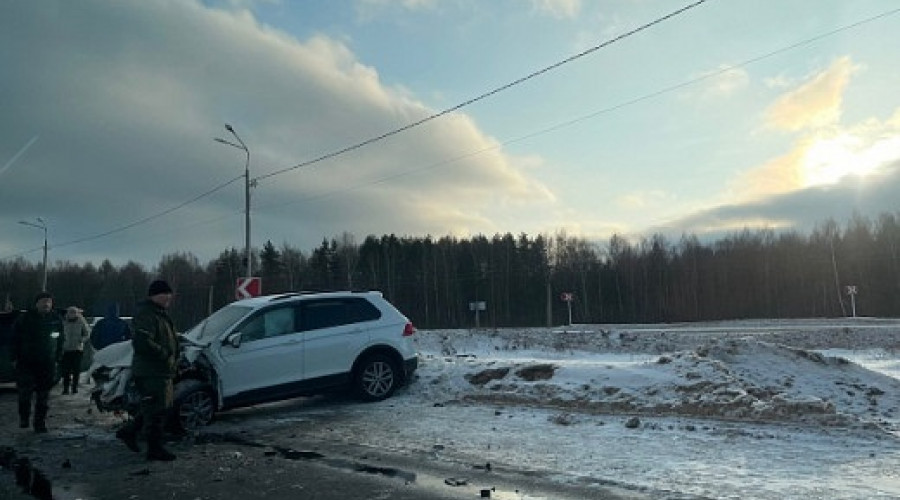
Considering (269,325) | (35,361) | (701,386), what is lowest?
(701,386)

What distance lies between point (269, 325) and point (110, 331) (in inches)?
258

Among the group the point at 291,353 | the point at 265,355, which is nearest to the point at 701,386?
the point at 291,353

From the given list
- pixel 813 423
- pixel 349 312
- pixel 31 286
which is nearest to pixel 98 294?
pixel 31 286

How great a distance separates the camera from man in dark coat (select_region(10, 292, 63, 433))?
988 centimetres

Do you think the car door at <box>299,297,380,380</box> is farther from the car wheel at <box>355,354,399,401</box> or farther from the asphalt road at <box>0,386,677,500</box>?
the asphalt road at <box>0,386,677,500</box>

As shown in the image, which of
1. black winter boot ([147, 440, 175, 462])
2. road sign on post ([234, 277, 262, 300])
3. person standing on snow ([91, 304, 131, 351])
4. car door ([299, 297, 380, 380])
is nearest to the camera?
black winter boot ([147, 440, 175, 462])

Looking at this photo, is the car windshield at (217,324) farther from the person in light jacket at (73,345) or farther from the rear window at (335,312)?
the person in light jacket at (73,345)

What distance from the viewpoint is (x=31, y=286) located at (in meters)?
85.1

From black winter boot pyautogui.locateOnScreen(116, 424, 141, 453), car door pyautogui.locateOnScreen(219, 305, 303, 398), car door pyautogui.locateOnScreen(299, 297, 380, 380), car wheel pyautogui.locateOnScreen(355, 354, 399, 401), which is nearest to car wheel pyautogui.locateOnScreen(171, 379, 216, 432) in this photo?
car door pyautogui.locateOnScreen(219, 305, 303, 398)

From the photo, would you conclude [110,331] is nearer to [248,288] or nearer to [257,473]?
[248,288]

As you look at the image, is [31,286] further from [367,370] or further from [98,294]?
[367,370]

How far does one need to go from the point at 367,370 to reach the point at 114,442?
3931 millimetres

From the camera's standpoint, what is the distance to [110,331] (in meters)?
15.4

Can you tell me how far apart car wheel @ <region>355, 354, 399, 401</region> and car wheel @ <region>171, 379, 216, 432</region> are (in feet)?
7.76
